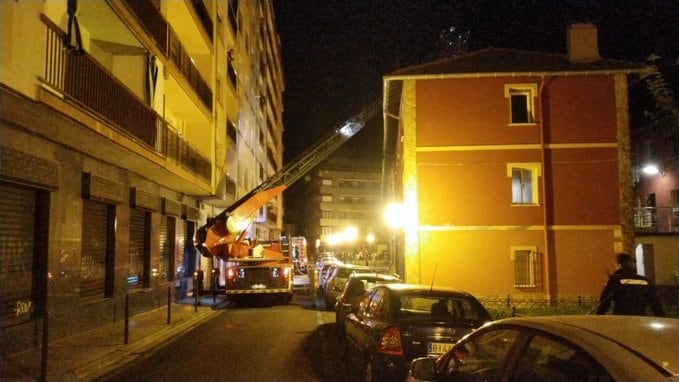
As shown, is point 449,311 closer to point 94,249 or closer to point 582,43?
point 94,249

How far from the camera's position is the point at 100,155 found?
1488 cm

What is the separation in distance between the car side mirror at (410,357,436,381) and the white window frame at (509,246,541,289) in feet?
55.0

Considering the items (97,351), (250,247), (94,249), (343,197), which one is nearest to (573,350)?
(97,351)

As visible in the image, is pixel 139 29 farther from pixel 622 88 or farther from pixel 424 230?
pixel 622 88

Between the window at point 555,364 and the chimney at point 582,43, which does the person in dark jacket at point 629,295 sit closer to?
the window at point 555,364

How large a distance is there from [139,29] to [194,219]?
1209cm

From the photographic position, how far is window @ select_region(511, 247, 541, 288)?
816 inches

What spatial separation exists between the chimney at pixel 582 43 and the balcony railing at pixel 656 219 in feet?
38.7

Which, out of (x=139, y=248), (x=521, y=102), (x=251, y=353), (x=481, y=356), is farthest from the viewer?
(x=521, y=102)

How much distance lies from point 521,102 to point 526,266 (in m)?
5.90

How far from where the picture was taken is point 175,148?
19.4 m

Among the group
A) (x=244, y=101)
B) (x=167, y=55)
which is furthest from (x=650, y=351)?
(x=244, y=101)

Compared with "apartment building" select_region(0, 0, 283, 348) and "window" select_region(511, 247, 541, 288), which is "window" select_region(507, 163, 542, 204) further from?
"apartment building" select_region(0, 0, 283, 348)

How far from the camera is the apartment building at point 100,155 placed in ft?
35.0
